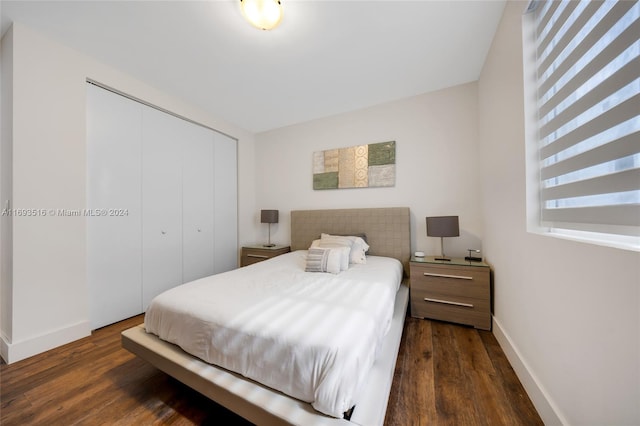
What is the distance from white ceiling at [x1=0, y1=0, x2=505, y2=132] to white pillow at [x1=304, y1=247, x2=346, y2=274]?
1903 mm

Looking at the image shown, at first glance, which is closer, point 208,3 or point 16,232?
point 208,3

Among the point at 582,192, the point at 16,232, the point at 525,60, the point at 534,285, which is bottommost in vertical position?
the point at 534,285

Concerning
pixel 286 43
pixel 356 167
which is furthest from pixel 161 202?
pixel 356 167

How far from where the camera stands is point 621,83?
71cm

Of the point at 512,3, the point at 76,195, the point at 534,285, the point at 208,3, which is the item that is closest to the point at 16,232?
the point at 76,195

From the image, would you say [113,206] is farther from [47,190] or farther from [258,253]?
[258,253]

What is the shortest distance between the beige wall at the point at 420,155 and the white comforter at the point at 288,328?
4.70 feet

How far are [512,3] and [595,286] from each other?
1.87 metres

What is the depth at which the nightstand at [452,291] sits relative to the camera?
2.01m

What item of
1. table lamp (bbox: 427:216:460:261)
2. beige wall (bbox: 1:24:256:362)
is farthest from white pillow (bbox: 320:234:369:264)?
beige wall (bbox: 1:24:256:362)

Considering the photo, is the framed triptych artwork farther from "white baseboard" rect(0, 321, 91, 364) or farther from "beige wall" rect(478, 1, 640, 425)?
"white baseboard" rect(0, 321, 91, 364)

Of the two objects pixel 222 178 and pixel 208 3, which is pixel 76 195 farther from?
pixel 208 3

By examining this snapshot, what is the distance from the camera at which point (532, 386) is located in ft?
4.03

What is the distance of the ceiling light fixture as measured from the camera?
145 centimetres
